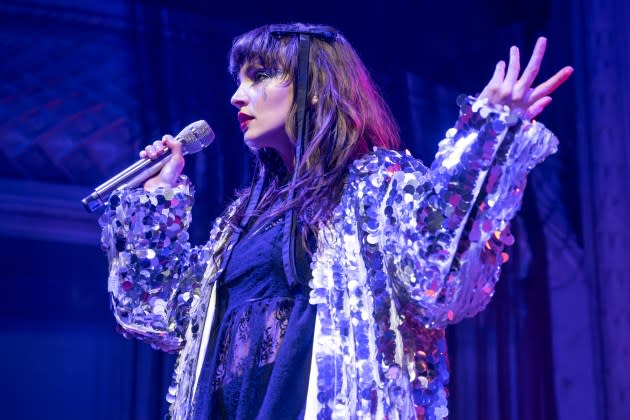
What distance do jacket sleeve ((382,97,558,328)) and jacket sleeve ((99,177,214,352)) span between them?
19.7 inches

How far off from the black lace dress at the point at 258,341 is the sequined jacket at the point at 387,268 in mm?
→ 29

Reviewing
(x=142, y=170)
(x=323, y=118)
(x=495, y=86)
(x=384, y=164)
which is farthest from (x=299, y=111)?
(x=495, y=86)

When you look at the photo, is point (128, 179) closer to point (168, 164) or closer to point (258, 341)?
point (168, 164)

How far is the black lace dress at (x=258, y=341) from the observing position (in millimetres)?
1132

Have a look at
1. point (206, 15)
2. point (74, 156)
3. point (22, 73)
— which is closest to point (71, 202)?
point (74, 156)

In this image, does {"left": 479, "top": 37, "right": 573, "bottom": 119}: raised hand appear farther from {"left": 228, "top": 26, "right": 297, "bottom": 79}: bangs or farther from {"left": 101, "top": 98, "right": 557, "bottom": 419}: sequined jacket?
{"left": 228, "top": 26, "right": 297, "bottom": 79}: bangs

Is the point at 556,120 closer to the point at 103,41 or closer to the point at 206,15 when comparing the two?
the point at 206,15

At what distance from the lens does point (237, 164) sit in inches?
91.9

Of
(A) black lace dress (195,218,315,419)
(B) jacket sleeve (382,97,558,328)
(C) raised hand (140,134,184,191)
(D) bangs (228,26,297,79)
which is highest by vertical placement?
(D) bangs (228,26,297,79)

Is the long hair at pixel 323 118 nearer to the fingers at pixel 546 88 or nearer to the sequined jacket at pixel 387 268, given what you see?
the sequined jacket at pixel 387 268

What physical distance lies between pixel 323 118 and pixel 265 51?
0.16 metres

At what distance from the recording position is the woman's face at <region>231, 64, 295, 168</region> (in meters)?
1.33

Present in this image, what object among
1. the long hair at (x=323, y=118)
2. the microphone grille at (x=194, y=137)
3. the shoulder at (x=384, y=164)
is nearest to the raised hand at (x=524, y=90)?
the shoulder at (x=384, y=164)

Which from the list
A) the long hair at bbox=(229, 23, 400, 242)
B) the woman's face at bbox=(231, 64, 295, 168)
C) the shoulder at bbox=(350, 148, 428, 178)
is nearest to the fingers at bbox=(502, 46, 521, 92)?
the shoulder at bbox=(350, 148, 428, 178)
